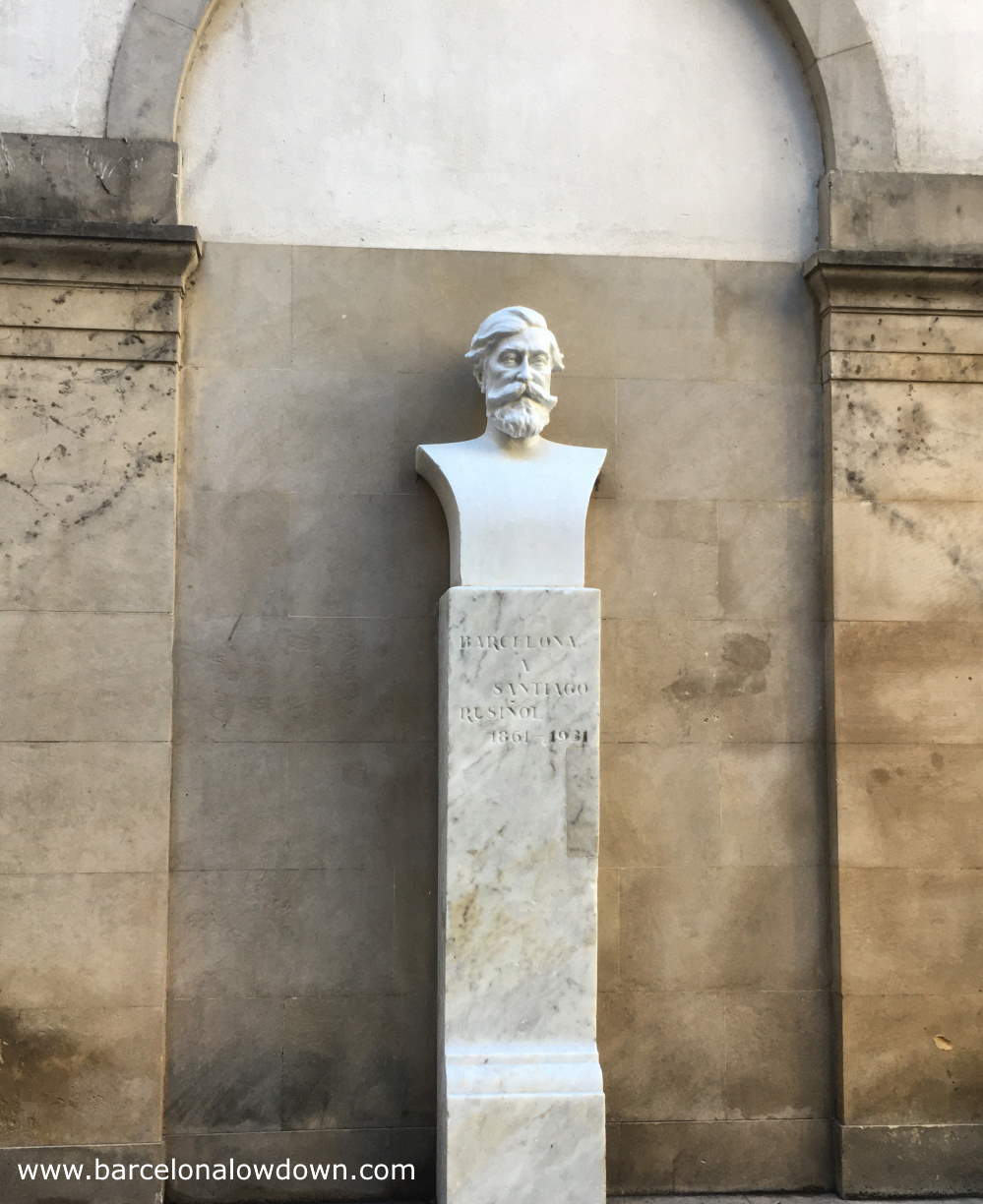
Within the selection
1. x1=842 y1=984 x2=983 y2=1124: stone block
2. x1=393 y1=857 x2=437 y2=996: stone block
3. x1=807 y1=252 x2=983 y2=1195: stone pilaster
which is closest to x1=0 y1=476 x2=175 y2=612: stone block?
x1=393 y1=857 x2=437 y2=996: stone block

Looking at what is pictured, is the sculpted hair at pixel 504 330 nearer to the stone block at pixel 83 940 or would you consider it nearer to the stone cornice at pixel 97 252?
the stone cornice at pixel 97 252

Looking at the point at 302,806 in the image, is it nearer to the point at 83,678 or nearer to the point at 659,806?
the point at 83,678

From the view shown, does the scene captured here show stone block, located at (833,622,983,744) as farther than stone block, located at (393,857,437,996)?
Yes

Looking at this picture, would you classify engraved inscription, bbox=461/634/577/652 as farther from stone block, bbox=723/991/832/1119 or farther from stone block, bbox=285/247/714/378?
stone block, bbox=723/991/832/1119

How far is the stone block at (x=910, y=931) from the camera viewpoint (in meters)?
6.03

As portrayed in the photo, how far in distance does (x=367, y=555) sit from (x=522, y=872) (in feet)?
5.34

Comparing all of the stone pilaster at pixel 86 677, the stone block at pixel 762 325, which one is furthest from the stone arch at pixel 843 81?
the stone pilaster at pixel 86 677

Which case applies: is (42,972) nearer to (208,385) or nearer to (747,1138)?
(208,385)

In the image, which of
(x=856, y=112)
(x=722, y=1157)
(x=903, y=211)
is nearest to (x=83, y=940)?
(x=722, y=1157)

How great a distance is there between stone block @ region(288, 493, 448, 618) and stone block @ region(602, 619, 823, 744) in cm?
90

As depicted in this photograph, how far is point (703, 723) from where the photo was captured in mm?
6156

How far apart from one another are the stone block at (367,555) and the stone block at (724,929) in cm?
167

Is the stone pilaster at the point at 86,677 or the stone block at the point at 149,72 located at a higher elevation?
the stone block at the point at 149,72

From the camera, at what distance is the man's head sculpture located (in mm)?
5648
